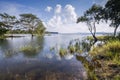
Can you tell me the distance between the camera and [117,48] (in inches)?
547

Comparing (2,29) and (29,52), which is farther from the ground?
(2,29)

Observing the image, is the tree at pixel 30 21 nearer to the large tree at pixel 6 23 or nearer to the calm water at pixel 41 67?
the large tree at pixel 6 23

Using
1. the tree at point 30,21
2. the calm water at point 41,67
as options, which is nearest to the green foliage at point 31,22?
the tree at point 30,21

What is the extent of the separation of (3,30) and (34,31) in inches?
729

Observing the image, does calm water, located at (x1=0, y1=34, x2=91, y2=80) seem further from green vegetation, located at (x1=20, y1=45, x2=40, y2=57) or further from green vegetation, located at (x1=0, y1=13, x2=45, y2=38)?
green vegetation, located at (x1=0, y1=13, x2=45, y2=38)

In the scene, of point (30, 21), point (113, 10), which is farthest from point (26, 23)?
point (113, 10)

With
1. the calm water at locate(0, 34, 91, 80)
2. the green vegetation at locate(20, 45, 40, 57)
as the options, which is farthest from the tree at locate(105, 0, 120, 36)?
the calm water at locate(0, 34, 91, 80)

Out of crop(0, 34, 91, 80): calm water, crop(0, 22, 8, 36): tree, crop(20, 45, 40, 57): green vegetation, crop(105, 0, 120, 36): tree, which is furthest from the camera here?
crop(0, 22, 8, 36): tree

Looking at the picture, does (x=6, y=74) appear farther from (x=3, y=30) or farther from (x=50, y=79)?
(x=3, y=30)

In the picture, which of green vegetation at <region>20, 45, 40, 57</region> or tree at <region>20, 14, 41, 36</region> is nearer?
green vegetation at <region>20, 45, 40, 57</region>

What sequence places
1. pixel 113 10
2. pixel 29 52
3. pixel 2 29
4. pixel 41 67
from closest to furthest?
pixel 41 67 < pixel 29 52 < pixel 113 10 < pixel 2 29

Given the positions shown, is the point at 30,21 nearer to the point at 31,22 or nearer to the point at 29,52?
the point at 31,22

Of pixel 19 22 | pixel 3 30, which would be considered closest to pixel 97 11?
pixel 3 30

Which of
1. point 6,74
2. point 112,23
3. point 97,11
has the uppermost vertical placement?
point 97,11
